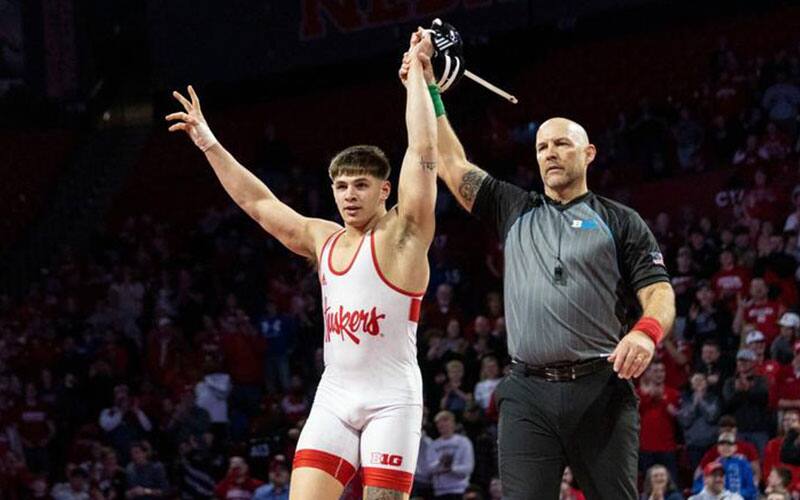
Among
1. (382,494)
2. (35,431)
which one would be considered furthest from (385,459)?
(35,431)

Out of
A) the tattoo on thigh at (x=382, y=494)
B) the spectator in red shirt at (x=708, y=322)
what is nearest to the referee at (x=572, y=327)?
the tattoo on thigh at (x=382, y=494)

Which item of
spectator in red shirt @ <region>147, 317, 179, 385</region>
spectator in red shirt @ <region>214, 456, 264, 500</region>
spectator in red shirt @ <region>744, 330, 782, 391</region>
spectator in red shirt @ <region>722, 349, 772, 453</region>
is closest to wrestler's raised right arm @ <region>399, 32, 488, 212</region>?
spectator in red shirt @ <region>722, 349, 772, 453</region>

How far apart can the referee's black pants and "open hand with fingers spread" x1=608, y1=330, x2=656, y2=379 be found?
13.7 inches

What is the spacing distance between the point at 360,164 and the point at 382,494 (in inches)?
50.7

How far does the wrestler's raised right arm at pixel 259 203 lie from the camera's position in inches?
241

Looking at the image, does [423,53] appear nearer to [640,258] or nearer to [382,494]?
[640,258]

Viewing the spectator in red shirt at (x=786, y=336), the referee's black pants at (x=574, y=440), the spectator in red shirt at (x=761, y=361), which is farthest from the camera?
the spectator in red shirt at (x=786, y=336)

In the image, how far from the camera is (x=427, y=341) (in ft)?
43.5

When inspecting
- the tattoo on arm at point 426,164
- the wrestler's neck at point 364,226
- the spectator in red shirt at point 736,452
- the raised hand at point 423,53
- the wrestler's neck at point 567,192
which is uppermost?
the raised hand at point 423,53

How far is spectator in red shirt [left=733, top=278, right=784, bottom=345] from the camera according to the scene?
1194 cm

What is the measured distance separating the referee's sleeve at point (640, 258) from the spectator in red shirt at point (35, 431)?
10.2 meters

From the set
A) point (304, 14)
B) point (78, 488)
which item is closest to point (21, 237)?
point (304, 14)

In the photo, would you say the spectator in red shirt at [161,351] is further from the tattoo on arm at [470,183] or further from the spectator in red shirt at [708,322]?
the tattoo on arm at [470,183]

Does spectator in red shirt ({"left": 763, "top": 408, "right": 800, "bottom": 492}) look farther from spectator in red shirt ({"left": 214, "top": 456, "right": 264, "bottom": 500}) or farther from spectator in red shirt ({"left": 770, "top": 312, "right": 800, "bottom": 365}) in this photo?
spectator in red shirt ({"left": 214, "top": 456, "right": 264, "bottom": 500})
